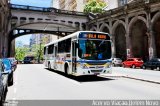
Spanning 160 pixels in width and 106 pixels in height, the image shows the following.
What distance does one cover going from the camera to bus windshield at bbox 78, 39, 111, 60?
50.4ft

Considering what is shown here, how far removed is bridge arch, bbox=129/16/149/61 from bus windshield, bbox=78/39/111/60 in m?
29.7

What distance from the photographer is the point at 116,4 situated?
6781cm

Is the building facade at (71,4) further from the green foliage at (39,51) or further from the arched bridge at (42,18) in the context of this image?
the arched bridge at (42,18)

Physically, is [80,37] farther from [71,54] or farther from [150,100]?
[150,100]

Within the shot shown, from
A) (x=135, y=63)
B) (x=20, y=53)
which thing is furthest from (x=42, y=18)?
(x=20, y=53)

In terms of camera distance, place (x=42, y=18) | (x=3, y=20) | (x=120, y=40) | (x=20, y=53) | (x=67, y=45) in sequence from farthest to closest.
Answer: (x=20, y=53) < (x=42, y=18) < (x=120, y=40) < (x=3, y=20) < (x=67, y=45)

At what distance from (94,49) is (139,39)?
32624 millimetres

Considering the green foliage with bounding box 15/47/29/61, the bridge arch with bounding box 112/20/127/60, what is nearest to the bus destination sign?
the bridge arch with bounding box 112/20/127/60

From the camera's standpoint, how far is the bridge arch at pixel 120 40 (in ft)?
162

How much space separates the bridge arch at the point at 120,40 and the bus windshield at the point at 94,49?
110 ft

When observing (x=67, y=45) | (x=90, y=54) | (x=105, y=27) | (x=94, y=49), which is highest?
(x=105, y=27)

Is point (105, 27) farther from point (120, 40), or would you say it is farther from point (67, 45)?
point (67, 45)

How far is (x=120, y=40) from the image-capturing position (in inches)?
1984

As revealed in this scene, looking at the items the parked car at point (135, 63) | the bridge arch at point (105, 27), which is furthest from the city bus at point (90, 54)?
the bridge arch at point (105, 27)
